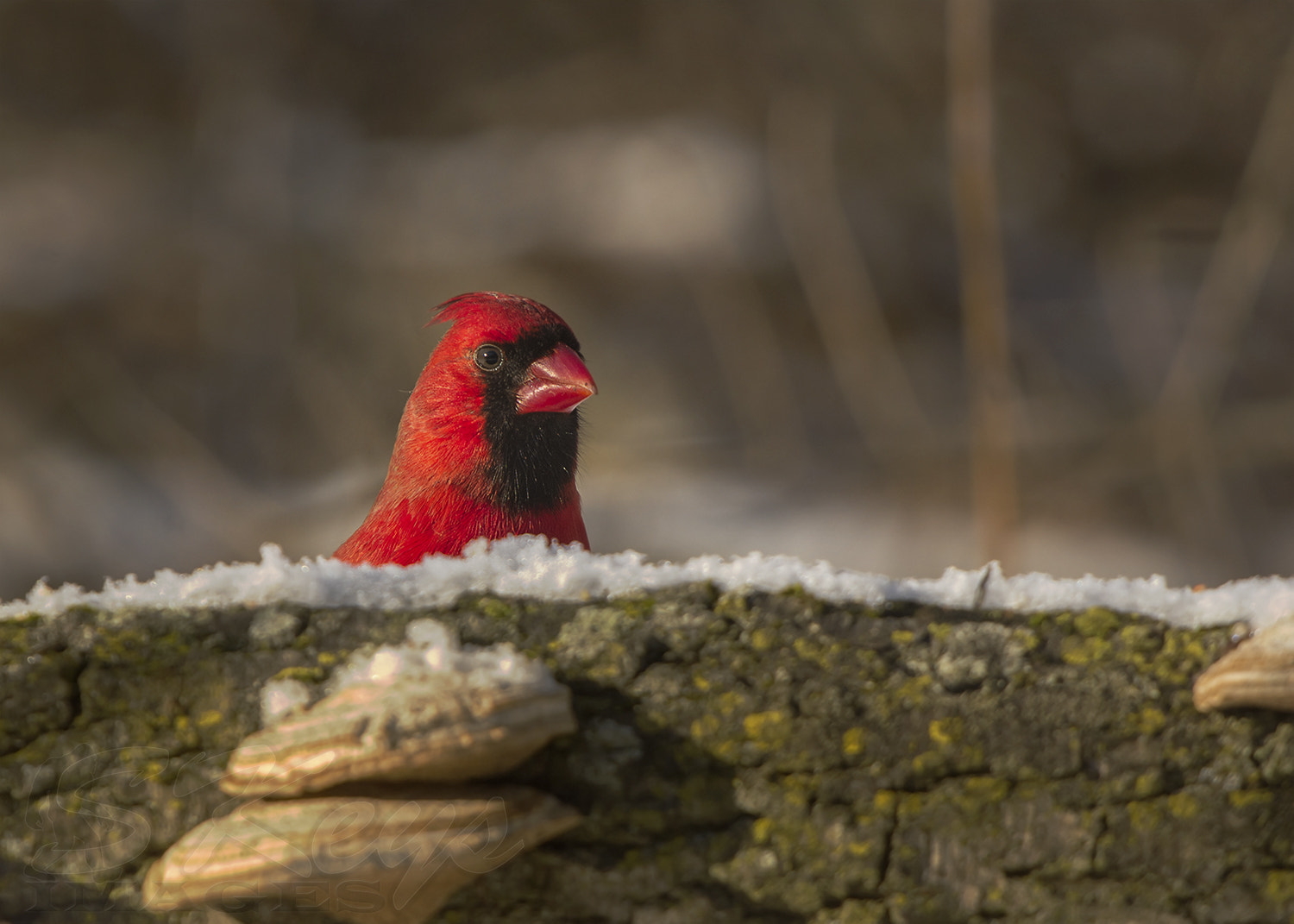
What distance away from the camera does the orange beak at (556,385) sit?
209 cm

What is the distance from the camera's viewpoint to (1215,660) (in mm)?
1074

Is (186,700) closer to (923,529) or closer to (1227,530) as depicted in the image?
(923,529)

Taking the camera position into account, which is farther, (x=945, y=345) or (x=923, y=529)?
(x=945, y=345)

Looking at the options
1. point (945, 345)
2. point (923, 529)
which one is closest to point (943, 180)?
point (945, 345)

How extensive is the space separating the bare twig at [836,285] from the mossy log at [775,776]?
5.05m

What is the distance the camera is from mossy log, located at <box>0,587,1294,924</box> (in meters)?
1.04

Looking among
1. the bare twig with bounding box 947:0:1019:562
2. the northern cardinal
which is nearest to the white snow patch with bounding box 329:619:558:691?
the northern cardinal

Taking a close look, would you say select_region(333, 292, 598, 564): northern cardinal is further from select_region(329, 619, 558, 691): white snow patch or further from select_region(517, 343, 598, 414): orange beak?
select_region(329, 619, 558, 691): white snow patch

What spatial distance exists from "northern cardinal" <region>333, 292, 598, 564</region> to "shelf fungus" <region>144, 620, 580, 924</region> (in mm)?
1064

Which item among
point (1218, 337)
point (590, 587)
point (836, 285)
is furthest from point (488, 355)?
point (1218, 337)

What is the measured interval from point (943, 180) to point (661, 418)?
204 centimetres

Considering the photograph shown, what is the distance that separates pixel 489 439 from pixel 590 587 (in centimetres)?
102

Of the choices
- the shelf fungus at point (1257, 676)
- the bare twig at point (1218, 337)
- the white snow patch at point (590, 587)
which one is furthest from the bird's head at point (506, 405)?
the bare twig at point (1218, 337)

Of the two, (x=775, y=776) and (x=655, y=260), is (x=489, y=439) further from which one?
(x=655, y=260)
